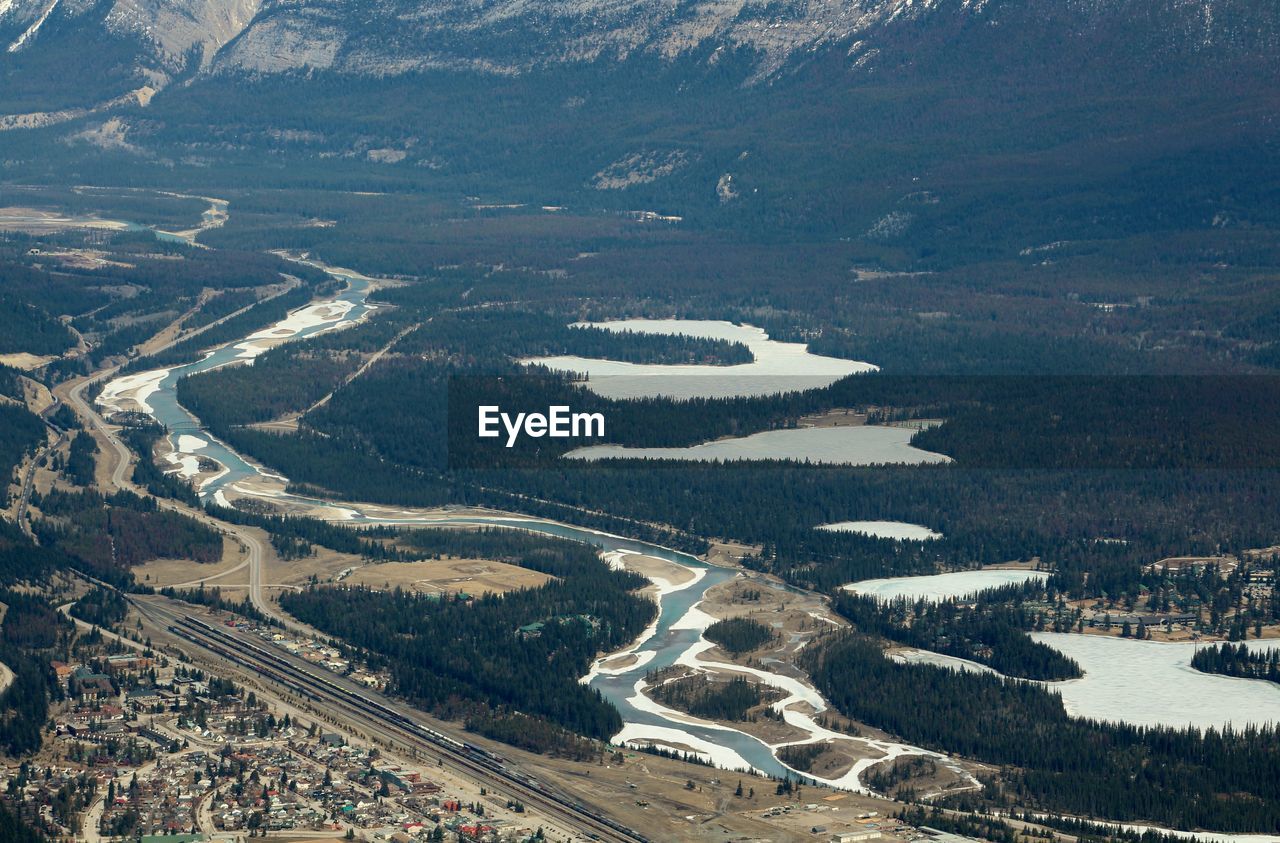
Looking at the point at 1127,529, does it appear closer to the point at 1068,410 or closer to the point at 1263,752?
the point at 1068,410

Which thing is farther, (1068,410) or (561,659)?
(1068,410)

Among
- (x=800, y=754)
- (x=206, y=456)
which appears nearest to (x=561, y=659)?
(x=800, y=754)

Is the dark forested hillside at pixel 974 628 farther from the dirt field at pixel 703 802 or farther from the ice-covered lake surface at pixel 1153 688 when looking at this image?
the dirt field at pixel 703 802

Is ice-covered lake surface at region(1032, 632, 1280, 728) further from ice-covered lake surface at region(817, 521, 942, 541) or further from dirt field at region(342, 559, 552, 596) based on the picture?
dirt field at region(342, 559, 552, 596)

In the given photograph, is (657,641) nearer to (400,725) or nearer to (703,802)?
(400,725)

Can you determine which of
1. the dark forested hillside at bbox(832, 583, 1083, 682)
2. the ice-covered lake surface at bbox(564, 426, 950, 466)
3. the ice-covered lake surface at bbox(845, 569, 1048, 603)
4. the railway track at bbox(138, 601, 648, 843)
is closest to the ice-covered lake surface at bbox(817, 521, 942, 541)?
the ice-covered lake surface at bbox(845, 569, 1048, 603)

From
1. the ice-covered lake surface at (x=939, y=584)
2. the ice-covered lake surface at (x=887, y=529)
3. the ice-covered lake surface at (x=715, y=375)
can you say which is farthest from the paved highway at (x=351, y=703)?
the ice-covered lake surface at (x=715, y=375)
